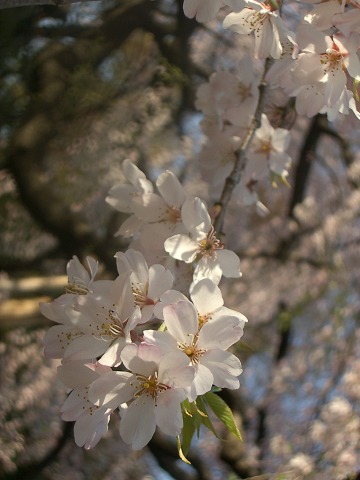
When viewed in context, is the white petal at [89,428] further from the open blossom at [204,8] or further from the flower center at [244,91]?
the flower center at [244,91]

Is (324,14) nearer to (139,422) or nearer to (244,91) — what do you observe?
(244,91)

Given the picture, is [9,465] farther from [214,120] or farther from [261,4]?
[261,4]

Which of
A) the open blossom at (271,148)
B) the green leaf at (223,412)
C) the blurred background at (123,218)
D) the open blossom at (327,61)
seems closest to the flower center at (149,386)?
the green leaf at (223,412)

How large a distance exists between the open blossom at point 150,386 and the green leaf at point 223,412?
0.10 m

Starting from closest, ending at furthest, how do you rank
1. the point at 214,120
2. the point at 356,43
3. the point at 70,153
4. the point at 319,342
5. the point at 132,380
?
the point at 132,380 → the point at 356,43 → the point at 214,120 → the point at 70,153 → the point at 319,342

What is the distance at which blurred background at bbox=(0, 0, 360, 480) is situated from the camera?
9.14ft

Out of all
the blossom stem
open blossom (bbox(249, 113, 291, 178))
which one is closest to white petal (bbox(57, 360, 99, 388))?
the blossom stem

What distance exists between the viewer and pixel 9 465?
9.25 ft

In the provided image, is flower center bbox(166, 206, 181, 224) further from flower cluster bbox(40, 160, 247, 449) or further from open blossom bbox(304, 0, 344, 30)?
open blossom bbox(304, 0, 344, 30)

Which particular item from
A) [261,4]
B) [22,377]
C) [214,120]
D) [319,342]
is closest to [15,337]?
[22,377]

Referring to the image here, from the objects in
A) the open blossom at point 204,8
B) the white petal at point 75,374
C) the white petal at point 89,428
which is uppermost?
the open blossom at point 204,8

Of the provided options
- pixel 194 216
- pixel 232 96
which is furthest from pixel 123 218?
pixel 194 216

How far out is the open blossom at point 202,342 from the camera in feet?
1.75

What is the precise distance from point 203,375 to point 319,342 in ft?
10.0
